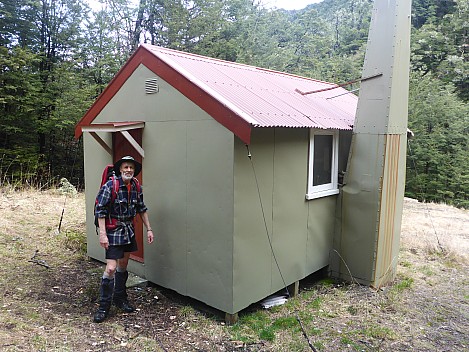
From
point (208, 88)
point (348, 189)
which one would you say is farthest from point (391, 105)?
point (208, 88)

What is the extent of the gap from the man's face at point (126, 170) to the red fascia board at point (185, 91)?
1.11 m

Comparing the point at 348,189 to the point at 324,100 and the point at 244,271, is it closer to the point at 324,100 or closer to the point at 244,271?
the point at 324,100

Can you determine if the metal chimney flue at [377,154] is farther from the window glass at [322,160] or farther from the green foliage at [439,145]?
the green foliage at [439,145]

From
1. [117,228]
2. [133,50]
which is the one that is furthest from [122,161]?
[133,50]

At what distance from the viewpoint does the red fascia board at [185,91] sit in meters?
3.81

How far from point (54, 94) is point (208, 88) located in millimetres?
13925

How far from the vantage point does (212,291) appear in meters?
4.33

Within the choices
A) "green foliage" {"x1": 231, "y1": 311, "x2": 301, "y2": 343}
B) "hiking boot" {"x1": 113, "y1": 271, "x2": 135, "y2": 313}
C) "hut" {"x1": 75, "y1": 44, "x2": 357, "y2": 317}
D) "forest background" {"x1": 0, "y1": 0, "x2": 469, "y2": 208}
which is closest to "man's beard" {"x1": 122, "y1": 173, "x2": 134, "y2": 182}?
"hut" {"x1": 75, "y1": 44, "x2": 357, "y2": 317}

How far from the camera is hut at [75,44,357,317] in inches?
A: 163

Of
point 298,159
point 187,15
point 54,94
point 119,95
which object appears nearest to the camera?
point 298,159

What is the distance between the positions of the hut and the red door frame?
2 centimetres

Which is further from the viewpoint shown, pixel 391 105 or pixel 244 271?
pixel 391 105

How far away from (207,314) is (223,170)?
187cm

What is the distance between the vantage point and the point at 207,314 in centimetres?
447
